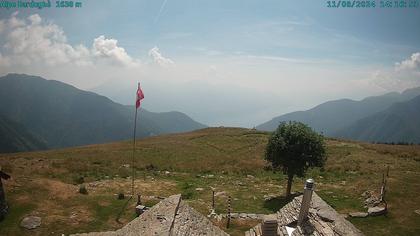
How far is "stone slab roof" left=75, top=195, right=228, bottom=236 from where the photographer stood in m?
15.7

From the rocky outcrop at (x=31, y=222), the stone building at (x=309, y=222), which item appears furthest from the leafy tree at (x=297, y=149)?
the rocky outcrop at (x=31, y=222)

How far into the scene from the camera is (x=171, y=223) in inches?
627

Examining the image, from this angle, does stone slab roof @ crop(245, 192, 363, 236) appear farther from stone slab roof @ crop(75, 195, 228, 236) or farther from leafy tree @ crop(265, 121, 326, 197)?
leafy tree @ crop(265, 121, 326, 197)

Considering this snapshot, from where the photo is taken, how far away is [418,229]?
77.0ft

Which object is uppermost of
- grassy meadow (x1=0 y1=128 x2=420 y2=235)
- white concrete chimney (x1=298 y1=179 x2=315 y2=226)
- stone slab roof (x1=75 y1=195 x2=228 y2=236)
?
white concrete chimney (x1=298 y1=179 x2=315 y2=226)

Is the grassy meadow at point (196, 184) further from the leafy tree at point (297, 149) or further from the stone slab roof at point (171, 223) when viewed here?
the stone slab roof at point (171, 223)

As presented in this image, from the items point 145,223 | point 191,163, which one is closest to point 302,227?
point 145,223

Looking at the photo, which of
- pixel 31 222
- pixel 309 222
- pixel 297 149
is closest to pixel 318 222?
pixel 309 222

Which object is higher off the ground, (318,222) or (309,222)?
(318,222)

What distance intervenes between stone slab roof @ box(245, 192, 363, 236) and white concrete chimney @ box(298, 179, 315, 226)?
288mm

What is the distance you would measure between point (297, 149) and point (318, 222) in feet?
52.0

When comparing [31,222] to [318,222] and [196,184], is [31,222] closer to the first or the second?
[196,184]

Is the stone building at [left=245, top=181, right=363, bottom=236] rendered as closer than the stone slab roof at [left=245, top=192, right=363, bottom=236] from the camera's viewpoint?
No

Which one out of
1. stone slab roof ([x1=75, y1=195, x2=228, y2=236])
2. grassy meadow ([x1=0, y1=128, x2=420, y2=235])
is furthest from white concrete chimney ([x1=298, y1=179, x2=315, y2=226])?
grassy meadow ([x1=0, y1=128, x2=420, y2=235])
